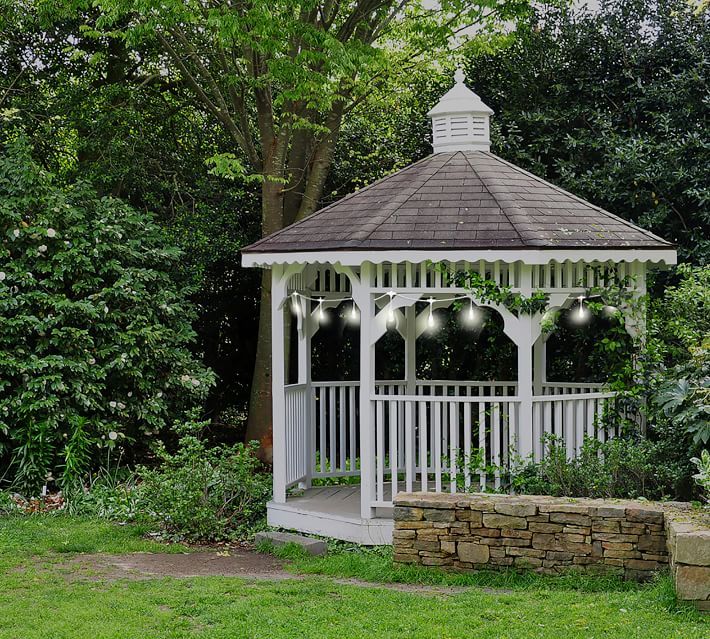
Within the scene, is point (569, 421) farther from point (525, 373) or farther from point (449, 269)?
point (449, 269)

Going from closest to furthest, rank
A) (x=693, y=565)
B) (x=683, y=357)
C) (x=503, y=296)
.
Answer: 1. (x=693, y=565)
2. (x=503, y=296)
3. (x=683, y=357)

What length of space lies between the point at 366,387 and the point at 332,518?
131 cm

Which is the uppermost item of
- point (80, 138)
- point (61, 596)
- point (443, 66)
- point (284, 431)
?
point (443, 66)

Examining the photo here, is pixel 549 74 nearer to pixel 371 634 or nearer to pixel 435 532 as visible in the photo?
pixel 435 532

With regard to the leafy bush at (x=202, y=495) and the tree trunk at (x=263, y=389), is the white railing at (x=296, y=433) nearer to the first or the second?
the leafy bush at (x=202, y=495)

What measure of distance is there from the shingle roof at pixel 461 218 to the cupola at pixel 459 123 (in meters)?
0.27

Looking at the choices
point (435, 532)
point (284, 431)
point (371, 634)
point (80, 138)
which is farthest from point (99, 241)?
point (371, 634)

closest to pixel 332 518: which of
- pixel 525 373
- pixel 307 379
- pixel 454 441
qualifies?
pixel 454 441

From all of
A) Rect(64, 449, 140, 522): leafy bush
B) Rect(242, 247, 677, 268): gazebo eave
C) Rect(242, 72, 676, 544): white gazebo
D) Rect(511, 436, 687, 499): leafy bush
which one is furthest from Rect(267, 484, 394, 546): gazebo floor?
Rect(242, 247, 677, 268): gazebo eave

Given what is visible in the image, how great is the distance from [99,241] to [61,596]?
557 cm

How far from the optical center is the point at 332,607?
6953 millimetres

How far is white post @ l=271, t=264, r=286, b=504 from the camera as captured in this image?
32.4 ft

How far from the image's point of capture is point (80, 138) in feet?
45.8

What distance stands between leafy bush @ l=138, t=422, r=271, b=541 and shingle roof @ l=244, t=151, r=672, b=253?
2.16 m
